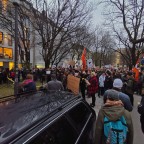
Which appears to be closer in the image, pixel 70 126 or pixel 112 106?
pixel 70 126

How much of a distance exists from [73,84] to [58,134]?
11.1 meters

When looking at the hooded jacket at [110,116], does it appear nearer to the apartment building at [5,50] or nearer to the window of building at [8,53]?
the apartment building at [5,50]

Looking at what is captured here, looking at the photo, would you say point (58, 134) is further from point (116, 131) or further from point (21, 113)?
point (116, 131)

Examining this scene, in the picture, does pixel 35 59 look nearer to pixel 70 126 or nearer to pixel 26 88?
pixel 26 88

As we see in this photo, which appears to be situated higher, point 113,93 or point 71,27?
point 71,27

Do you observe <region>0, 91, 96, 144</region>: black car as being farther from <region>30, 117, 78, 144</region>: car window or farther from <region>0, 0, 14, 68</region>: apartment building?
<region>0, 0, 14, 68</region>: apartment building

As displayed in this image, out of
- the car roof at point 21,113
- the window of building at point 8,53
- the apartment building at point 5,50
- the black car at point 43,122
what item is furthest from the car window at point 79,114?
the window of building at point 8,53

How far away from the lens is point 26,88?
304 inches

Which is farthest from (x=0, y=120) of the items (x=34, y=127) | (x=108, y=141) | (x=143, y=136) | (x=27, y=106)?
(x=143, y=136)

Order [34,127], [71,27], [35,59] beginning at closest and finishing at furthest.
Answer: [34,127], [71,27], [35,59]

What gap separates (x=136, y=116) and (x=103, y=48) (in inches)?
1951

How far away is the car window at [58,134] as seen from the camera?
2.28 m

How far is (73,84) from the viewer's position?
13742 millimetres

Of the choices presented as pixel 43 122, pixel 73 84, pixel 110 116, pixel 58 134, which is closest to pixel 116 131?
pixel 110 116
